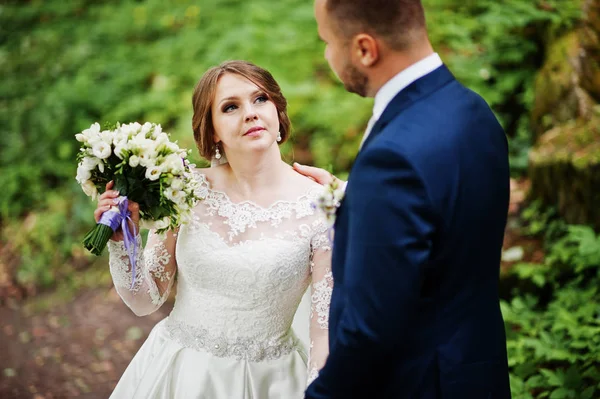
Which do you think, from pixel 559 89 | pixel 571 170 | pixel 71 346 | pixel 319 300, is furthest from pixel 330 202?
pixel 71 346

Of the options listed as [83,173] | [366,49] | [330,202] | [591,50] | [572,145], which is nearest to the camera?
[366,49]

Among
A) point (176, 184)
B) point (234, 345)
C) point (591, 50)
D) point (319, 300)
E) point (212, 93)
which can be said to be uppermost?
point (591, 50)

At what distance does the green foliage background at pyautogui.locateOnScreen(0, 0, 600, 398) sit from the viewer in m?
6.25

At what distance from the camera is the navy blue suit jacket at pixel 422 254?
1477 mm

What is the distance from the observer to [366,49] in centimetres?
157

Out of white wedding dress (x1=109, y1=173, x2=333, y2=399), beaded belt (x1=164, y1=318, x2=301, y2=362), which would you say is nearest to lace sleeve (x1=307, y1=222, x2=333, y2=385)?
white wedding dress (x1=109, y1=173, x2=333, y2=399)

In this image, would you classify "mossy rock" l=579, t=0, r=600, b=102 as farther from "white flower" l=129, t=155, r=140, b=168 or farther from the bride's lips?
"white flower" l=129, t=155, r=140, b=168

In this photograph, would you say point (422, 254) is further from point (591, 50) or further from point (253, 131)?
point (591, 50)

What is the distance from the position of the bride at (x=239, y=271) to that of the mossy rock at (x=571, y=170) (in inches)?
105

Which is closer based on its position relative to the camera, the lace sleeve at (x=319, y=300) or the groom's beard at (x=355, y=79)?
the groom's beard at (x=355, y=79)

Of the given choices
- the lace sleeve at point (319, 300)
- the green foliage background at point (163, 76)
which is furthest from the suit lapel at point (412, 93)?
the green foliage background at point (163, 76)

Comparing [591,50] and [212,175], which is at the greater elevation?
[591,50]

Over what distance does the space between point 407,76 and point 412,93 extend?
47 mm

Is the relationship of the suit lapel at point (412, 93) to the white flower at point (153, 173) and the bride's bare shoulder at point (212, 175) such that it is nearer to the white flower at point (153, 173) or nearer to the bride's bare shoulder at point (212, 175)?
the white flower at point (153, 173)
